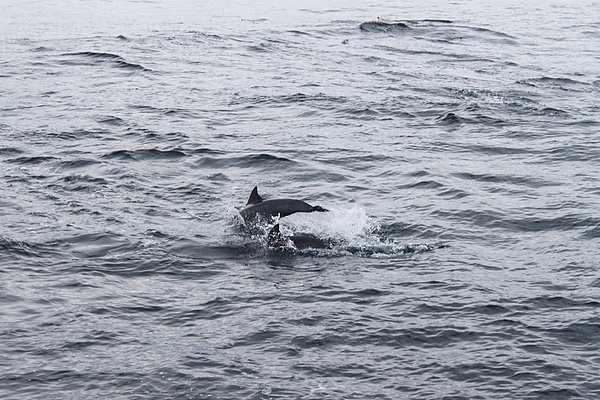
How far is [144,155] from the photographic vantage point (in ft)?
66.7

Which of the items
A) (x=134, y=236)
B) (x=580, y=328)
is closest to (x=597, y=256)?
A: (x=580, y=328)

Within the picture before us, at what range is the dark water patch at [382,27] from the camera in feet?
146

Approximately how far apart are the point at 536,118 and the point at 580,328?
47.8 feet

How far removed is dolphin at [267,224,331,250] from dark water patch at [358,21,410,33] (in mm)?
31380

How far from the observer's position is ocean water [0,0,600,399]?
1029 cm

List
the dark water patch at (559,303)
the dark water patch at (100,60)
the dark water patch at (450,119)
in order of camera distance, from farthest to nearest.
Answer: the dark water patch at (100,60)
the dark water patch at (450,119)
the dark water patch at (559,303)

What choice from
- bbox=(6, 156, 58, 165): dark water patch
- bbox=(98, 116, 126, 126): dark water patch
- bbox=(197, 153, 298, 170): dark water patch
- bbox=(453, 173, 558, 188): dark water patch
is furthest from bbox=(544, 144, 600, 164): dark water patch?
bbox=(6, 156, 58, 165): dark water patch

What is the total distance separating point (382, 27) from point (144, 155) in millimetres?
27581

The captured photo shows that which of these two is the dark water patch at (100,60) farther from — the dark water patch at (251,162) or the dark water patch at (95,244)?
the dark water patch at (95,244)

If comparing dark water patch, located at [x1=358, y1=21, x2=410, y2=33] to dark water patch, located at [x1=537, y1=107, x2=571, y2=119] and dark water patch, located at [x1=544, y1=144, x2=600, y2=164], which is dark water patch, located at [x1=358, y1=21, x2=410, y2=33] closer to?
dark water patch, located at [x1=537, y1=107, x2=571, y2=119]

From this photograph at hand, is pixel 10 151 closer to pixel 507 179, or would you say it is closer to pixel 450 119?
pixel 507 179

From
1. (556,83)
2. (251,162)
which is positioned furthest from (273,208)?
(556,83)

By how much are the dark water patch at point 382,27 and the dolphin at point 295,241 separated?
31.4 meters

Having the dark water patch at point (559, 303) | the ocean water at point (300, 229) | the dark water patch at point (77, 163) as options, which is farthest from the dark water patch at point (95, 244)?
the dark water patch at point (559, 303)
